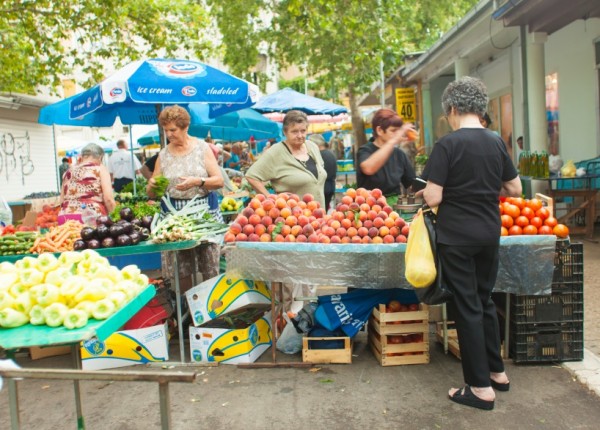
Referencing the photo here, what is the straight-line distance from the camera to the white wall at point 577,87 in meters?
11.6

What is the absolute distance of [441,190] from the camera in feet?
13.0

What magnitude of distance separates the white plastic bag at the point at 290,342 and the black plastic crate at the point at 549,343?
177 cm

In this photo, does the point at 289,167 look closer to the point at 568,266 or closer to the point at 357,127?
the point at 568,266

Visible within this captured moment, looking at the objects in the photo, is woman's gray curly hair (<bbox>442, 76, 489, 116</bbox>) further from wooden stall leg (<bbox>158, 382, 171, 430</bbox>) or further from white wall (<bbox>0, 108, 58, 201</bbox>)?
white wall (<bbox>0, 108, 58, 201</bbox>)

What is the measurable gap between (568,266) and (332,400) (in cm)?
203

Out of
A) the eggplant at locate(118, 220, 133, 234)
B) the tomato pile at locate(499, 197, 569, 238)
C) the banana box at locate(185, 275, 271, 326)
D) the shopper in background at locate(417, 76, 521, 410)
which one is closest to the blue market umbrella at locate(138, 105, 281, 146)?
the eggplant at locate(118, 220, 133, 234)

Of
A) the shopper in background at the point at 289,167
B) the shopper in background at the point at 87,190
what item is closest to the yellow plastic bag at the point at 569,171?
the shopper in background at the point at 289,167

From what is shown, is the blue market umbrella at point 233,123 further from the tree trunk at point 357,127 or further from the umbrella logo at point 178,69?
the tree trunk at point 357,127

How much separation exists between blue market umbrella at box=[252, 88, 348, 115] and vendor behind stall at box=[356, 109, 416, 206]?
901 cm

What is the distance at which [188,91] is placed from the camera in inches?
286

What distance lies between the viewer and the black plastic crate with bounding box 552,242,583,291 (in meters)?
4.61

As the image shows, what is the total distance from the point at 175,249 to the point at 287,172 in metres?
1.44

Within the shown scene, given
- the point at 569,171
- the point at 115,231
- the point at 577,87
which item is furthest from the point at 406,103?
the point at 115,231

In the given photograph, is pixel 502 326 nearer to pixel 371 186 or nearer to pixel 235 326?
pixel 371 186
